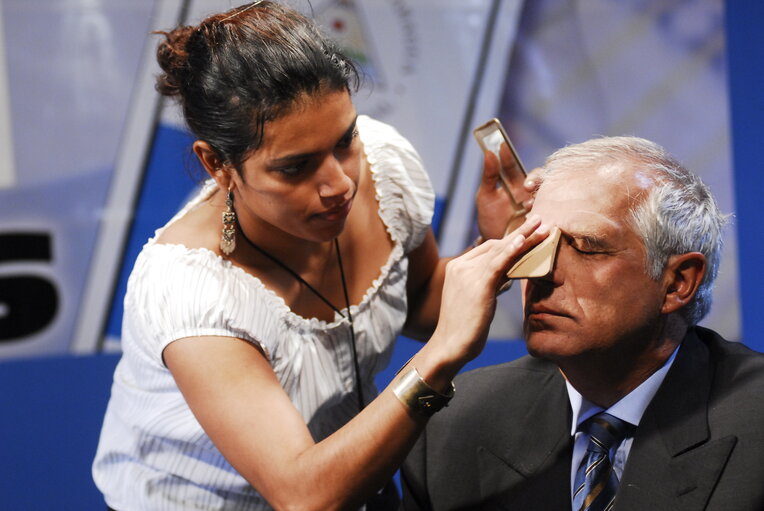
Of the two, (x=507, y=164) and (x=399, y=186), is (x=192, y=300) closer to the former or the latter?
(x=399, y=186)

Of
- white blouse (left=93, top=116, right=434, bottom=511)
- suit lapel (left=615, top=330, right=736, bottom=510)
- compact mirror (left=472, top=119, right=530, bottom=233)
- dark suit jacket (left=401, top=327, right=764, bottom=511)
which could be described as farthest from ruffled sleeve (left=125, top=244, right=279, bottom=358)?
suit lapel (left=615, top=330, right=736, bottom=510)

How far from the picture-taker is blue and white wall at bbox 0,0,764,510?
2834 mm

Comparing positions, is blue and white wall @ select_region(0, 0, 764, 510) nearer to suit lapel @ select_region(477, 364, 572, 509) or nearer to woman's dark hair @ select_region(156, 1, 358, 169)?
woman's dark hair @ select_region(156, 1, 358, 169)

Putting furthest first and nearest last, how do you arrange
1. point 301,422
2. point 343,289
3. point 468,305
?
point 343,289
point 301,422
point 468,305

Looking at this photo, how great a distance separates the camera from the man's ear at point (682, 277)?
156cm

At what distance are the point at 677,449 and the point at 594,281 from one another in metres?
0.32

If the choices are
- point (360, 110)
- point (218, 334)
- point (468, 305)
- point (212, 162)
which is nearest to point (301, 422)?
point (218, 334)

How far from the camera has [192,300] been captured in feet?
5.13

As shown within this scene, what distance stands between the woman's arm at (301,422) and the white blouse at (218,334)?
0.08 metres

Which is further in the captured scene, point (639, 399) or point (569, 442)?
point (569, 442)

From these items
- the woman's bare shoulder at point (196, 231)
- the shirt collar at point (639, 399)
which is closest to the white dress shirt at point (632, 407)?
the shirt collar at point (639, 399)

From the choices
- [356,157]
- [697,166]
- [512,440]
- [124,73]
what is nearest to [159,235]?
[356,157]

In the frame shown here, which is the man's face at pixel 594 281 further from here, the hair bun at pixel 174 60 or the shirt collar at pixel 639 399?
the hair bun at pixel 174 60

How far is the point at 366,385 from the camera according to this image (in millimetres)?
1905
